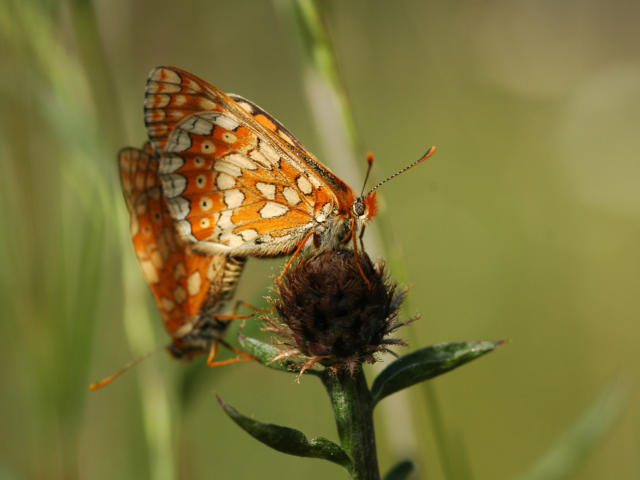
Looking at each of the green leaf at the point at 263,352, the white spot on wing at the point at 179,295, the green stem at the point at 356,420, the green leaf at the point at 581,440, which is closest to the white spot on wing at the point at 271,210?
the white spot on wing at the point at 179,295

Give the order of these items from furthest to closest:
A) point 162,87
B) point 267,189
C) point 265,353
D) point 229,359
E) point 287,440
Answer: point 267,189 → point 162,87 → point 229,359 → point 265,353 → point 287,440

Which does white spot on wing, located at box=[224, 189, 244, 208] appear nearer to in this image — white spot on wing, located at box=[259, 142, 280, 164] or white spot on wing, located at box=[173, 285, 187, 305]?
white spot on wing, located at box=[259, 142, 280, 164]

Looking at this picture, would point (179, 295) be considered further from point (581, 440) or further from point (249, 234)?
point (581, 440)

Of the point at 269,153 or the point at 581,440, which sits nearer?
the point at 581,440

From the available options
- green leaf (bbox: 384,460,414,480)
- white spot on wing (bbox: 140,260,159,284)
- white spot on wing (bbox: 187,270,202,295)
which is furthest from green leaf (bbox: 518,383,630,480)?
white spot on wing (bbox: 140,260,159,284)

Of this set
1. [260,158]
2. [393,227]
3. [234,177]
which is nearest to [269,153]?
[260,158]

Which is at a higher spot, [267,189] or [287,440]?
[267,189]
